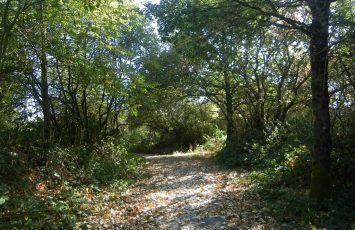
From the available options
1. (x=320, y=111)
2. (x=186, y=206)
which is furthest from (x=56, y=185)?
(x=320, y=111)

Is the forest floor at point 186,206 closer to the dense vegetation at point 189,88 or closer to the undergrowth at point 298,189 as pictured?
the undergrowth at point 298,189

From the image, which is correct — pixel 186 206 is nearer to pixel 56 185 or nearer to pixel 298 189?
pixel 298 189

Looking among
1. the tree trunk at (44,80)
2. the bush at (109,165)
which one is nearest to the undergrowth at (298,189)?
the bush at (109,165)

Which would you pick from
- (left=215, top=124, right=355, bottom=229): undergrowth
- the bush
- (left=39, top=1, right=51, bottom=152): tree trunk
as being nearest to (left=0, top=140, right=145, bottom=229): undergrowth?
the bush

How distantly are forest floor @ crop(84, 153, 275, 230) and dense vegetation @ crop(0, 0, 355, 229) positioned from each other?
1.89 ft

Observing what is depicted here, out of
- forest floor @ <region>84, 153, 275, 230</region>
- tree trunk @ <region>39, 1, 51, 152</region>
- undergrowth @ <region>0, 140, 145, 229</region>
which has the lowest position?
forest floor @ <region>84, 153, 275, 230</region>

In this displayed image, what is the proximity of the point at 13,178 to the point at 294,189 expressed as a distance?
7.02m

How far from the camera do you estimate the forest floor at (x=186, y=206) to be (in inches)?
289

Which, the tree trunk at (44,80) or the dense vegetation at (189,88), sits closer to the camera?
the dense vegetation at (189,88)

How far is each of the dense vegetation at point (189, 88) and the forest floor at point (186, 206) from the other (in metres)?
0.58

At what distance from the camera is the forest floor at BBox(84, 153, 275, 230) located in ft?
24.1

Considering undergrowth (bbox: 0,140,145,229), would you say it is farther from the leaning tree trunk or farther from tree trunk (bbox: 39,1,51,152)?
the leaning tree trunk

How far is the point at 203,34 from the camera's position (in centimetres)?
930

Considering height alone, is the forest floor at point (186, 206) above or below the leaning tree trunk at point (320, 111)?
below
